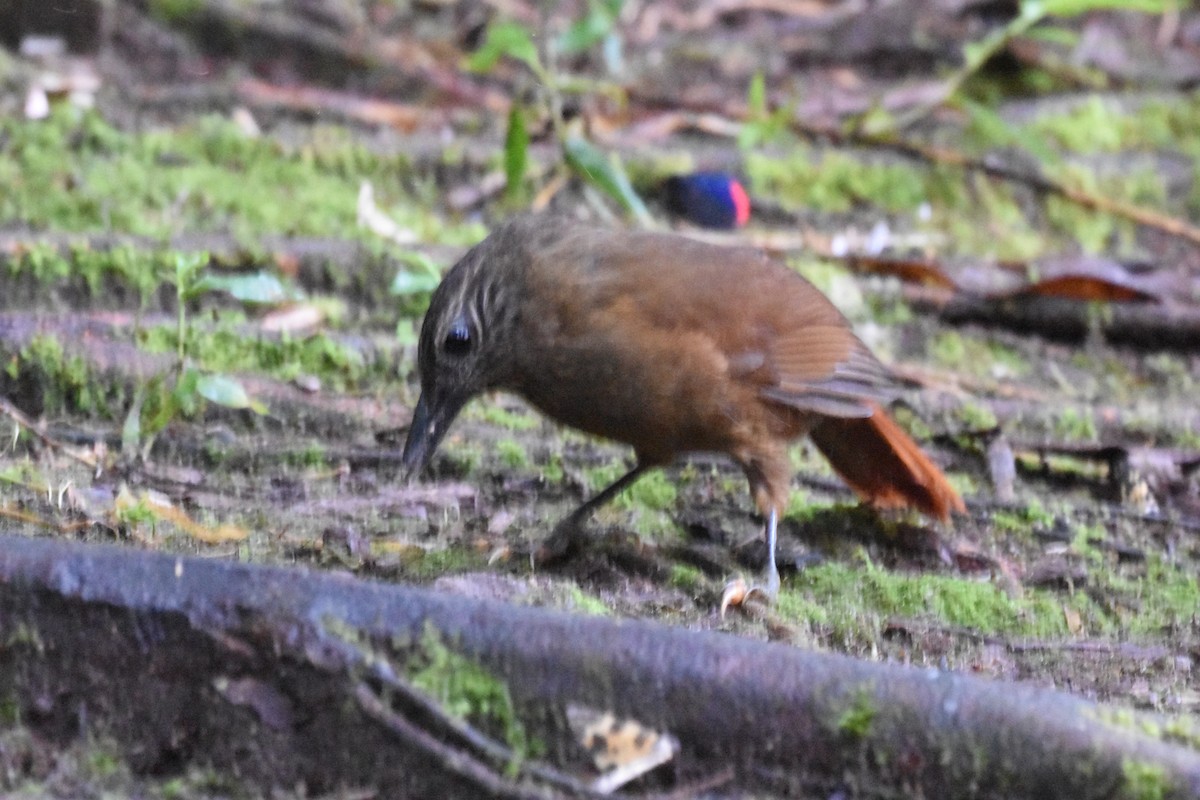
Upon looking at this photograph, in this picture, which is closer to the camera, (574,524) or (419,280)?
(574,524)

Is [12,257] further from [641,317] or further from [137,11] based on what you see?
[137,11]

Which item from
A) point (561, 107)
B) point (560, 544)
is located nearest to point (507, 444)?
point (560, 544)

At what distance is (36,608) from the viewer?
182cm

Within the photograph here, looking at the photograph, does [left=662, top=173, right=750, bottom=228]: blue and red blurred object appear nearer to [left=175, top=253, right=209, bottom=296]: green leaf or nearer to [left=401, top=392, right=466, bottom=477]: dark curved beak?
[left=401, top=392, right=466, bottom=477]: dark curved beak

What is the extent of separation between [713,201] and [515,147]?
2.59 feet

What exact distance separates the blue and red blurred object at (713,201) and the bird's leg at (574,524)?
168cm

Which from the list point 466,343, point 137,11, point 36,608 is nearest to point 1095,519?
point 466,343

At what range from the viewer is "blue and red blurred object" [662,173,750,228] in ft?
15.6

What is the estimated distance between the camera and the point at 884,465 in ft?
10.9

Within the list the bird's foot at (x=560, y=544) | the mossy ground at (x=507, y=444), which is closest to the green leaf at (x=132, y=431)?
the mossy ground at (x=507, y=444)

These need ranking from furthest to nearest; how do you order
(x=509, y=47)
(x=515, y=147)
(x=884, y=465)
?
(x=509, y=47)
(x=515, y=147)
(x=884, y=465)

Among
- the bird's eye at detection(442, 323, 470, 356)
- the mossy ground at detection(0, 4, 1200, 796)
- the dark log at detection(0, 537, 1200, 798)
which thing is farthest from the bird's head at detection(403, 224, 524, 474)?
the dark log at detection(0, 537, 1200, 798)

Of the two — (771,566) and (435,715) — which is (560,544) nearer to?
(771,566)

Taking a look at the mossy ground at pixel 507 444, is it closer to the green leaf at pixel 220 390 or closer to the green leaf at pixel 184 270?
the green leaf at pixel 184 270
